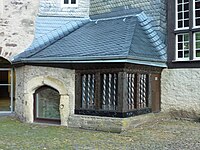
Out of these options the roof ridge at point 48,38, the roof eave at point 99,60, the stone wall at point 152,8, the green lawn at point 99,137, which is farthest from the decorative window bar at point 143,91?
the roof ridge at point 48,38

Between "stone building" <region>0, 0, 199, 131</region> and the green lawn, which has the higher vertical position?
"stone building" <region>0, 0, 199, 131</region>

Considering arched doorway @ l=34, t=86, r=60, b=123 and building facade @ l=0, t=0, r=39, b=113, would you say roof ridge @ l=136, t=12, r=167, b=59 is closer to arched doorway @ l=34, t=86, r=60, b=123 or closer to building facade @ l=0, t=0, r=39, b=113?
arched doorway @ l=34, t=86, r=60, b=123

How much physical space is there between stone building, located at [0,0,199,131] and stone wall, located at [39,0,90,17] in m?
0.06

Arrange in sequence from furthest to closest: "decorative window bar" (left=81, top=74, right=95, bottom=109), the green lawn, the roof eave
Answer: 1. "decorative window bar" (left=81, top=74, right=95, bottom=109)
2. the roof eave
3. the green lawn

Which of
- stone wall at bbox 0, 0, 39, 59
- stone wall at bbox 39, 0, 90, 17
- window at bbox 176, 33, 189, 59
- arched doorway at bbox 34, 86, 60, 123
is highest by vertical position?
stone wall at bbox 39, 0, 90, 17

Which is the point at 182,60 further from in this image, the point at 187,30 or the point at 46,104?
the point at 46,104

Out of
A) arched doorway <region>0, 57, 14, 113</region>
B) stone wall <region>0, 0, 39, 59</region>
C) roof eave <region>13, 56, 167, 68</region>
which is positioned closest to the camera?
roof eave <region>13, 56, 167, 68</region>

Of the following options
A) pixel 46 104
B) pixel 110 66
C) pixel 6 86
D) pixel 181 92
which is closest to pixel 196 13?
pixel 181 92

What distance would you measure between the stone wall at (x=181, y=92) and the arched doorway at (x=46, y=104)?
164 inches

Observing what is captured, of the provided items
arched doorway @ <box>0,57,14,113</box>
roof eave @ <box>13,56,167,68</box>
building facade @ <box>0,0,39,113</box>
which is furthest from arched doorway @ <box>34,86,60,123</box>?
arched doorway @ <box>0,57,14,113</box>

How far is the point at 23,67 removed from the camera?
41.7ft

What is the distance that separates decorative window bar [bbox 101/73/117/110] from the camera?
35.3 feet

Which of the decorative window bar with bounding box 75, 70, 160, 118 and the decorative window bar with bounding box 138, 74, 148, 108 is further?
the decorative window bar with bounding box 138, 74, 148, 108

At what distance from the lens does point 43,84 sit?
1216 centimetres
